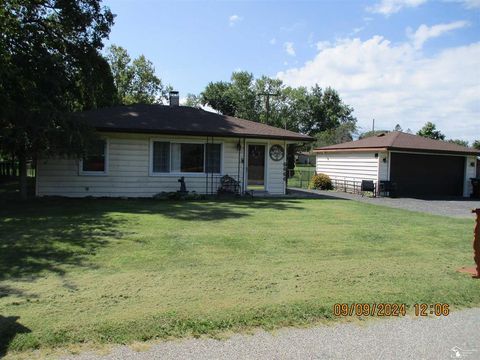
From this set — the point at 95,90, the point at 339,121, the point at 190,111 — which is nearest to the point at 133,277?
the point at 190,111

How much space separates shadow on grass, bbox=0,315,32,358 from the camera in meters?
3.32

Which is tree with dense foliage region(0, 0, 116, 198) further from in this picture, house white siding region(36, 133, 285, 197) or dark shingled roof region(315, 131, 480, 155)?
dark shingled roof region(315, 131, 480, 155)

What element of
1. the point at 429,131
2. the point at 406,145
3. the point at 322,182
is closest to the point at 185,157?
the point at 322,182

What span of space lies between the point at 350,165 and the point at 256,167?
7.42 m

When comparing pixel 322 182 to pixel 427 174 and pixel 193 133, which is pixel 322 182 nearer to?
pixel 427 174

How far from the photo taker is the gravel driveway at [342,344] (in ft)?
11.0

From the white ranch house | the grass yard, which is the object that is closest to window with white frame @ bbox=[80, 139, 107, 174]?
the white ranch house

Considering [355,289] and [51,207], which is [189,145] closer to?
[51,207]

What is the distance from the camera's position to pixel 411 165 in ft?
67.0

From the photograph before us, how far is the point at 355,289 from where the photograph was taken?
4977 mm

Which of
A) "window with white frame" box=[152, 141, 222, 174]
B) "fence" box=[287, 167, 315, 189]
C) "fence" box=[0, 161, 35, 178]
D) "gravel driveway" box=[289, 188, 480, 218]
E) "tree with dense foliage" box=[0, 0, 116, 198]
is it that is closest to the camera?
"tree with dense foliage" box=[0, 0, 116, 198]

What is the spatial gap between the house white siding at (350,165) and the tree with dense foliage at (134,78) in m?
26.3

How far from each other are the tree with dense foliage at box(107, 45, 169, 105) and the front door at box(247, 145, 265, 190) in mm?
30483

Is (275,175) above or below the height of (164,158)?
below
